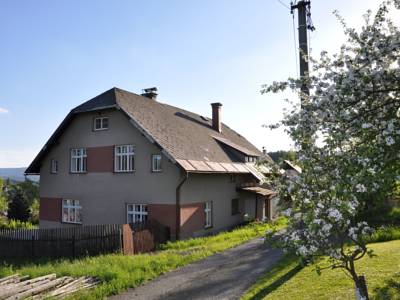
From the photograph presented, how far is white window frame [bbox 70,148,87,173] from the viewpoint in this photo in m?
22.9

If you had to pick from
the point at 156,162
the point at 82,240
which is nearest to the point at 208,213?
the point at 156,162

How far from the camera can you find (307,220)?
14.6 ft

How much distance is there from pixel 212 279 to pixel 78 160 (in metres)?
15.4

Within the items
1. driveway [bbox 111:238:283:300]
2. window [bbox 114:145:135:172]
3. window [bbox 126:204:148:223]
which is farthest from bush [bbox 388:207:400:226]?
window [bbox 114:145:135:172]

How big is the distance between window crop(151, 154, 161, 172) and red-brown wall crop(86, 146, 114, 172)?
9.73 feet

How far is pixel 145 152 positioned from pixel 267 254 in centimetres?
938

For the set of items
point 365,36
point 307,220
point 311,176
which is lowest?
point 307,220

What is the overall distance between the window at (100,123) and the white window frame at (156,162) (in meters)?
4.14

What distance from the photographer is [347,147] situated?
5043 millimetres

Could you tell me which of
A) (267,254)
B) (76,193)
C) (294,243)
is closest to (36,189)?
(76,193)

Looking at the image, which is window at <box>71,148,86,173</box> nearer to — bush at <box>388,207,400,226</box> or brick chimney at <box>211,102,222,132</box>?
brick chimney at <box>211,102,222,132</box>

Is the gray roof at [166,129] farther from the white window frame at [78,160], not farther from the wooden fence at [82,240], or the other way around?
the wooden fence at [82,240]

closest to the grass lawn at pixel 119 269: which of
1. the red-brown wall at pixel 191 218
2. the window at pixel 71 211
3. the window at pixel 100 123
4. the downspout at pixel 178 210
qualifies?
the downspout at pixel 178 210

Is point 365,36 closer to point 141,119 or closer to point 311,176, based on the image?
point 311,176
